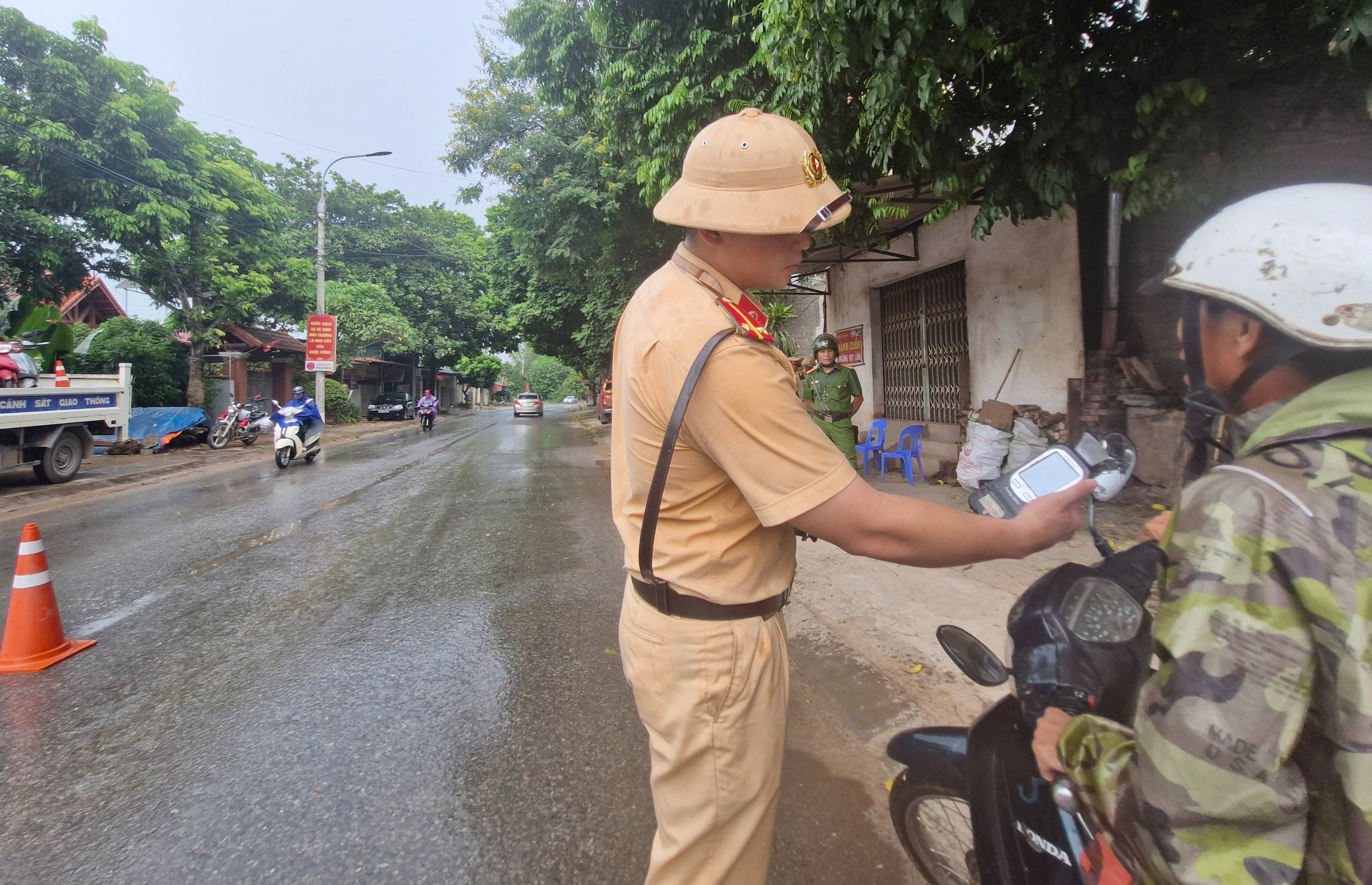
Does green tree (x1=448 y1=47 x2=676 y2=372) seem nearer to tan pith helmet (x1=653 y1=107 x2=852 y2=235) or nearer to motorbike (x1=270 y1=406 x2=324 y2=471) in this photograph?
motorbike (x1=270 y1=406 x2=324 y2=471)

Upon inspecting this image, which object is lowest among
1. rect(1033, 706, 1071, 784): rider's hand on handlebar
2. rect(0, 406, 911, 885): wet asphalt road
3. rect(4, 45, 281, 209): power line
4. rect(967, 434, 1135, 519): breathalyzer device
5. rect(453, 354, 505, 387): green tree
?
rect(0, 406, 911, 885): wet asphalt road

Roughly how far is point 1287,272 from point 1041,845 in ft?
3.69

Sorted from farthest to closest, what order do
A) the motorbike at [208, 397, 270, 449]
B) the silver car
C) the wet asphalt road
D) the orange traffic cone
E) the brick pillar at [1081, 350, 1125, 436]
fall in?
the silver car < the motorbike at [208, 397, 270, 449] < the brick pillar at [1081, 350, 1125, 436] < the orange traffic cone < the wet asphalt road

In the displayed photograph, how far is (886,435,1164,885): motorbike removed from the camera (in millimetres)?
1169

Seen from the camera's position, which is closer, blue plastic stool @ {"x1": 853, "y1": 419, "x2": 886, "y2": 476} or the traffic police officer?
the traffic police officer

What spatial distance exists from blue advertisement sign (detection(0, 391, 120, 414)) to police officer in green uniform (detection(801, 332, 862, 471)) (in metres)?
9.82

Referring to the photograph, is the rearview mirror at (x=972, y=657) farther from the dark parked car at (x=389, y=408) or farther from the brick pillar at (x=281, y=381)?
the dark parked car at (x=389, y=408)

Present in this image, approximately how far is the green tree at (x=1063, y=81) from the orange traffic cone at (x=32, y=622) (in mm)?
5124

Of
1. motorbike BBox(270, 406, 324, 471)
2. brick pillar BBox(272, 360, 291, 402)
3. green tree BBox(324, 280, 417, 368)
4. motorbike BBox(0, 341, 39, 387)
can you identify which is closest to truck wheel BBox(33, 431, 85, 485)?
motorbike BBox(0, 341, 39, 387)

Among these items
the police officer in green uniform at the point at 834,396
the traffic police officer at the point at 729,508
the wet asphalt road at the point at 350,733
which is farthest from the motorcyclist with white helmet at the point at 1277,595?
the police officer in green uniform at the point at 834,396

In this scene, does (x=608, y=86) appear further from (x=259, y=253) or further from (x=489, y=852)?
(x=259, y=253)

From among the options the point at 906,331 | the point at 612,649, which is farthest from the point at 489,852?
the point at 906,331

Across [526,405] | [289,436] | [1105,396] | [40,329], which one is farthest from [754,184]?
[526,405]

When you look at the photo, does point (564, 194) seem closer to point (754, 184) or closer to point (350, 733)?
point (350, 733)
